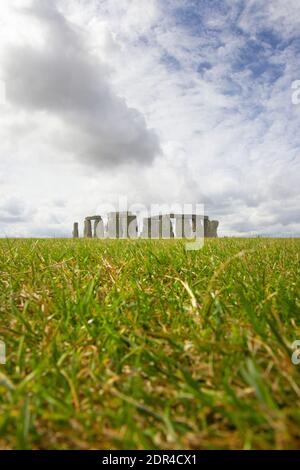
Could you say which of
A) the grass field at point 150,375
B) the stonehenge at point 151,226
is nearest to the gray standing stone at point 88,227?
the stonehenge at point 151,226

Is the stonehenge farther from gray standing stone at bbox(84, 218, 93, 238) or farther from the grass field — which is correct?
the grass field

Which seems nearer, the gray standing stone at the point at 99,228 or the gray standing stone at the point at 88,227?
the gray standing stone at the point at 99,228

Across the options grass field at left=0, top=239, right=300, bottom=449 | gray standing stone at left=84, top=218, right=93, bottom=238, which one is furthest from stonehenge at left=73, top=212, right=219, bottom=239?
grass field at left=0, top=239, right=300, bottom=449

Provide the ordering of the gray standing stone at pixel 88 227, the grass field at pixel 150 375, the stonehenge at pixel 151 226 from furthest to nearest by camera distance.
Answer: the gray standing stone at pixel 88 227
the stonehenge at pixel 151 226
the grass field at pixel 150 375

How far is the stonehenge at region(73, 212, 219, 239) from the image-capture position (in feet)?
83.5

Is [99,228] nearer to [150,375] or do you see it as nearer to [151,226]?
[151,226]

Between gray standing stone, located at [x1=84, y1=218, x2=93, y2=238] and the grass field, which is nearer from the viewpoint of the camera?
the grass field

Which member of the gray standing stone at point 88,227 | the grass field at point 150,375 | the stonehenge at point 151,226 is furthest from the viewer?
the gray standing stone at point 88,227

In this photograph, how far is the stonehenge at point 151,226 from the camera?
25438mm

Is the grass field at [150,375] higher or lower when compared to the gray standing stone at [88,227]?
lower

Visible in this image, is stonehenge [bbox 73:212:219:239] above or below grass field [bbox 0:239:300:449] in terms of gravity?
above

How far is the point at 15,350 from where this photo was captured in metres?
1.75

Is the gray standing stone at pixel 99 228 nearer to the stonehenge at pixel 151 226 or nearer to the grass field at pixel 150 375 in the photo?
the stonehenge at pixel 151 226
